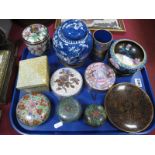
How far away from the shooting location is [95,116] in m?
0.81

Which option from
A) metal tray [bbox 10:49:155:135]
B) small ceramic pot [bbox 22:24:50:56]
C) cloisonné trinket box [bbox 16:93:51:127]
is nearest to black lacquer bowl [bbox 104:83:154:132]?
metal tray [bbox 10:49:155:135]

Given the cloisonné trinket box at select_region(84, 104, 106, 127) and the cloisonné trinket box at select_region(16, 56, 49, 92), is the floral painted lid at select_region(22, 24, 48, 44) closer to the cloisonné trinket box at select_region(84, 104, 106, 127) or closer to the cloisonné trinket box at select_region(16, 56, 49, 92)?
the cloisonné trinket box at select_region(16, 56, 49, 92)

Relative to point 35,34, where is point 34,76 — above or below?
below

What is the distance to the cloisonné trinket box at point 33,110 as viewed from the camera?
827 millimetres

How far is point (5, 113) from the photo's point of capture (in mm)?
1038

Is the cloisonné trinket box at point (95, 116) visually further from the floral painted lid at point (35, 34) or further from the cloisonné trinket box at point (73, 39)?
the floral painted lid at point (35, 34)

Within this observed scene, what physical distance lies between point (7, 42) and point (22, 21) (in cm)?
23

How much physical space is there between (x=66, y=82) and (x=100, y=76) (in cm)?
16

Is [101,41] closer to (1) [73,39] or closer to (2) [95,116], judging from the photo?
(1) [73,39]

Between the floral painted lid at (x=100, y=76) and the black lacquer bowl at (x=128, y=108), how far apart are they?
0.04 meters

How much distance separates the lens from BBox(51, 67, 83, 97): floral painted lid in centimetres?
87

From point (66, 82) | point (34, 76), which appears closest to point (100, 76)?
Answer: point (66, 82)

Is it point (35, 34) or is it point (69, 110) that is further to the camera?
point (35, 34)

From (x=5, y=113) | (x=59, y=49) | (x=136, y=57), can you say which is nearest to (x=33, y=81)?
(x=59, y=49)
